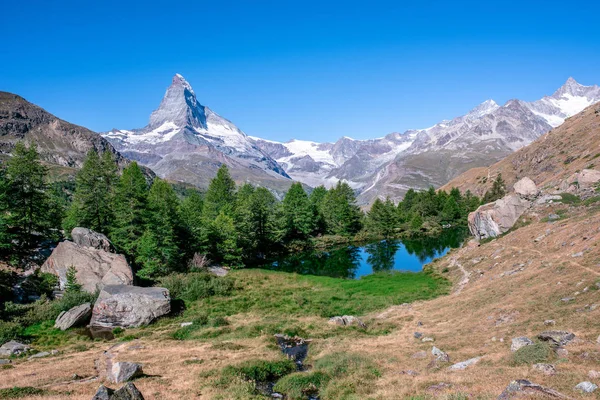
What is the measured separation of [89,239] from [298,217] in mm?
68577

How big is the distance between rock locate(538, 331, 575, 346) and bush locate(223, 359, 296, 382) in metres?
15.8

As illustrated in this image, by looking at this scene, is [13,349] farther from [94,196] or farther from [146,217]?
[94,196]

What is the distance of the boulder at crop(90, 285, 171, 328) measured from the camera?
3872 cm

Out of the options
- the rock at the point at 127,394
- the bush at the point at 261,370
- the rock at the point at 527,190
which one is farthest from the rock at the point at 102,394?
the rock at the point at 527,190

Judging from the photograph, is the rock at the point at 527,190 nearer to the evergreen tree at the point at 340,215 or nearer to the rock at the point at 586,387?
the evergreen tree at the point at 340,215

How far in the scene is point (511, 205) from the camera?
6488 cm

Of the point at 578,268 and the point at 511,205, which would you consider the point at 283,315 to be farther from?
the point at 511,205

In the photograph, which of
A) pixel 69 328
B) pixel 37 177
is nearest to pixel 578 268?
pixel 69 328

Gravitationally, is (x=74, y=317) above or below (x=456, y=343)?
below

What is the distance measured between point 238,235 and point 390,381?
64880 mm

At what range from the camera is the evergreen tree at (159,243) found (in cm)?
6009

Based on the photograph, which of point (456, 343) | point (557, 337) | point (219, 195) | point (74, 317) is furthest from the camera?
point (219, 195)

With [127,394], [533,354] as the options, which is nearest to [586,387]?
[533,354]

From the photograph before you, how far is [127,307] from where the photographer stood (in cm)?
3962
